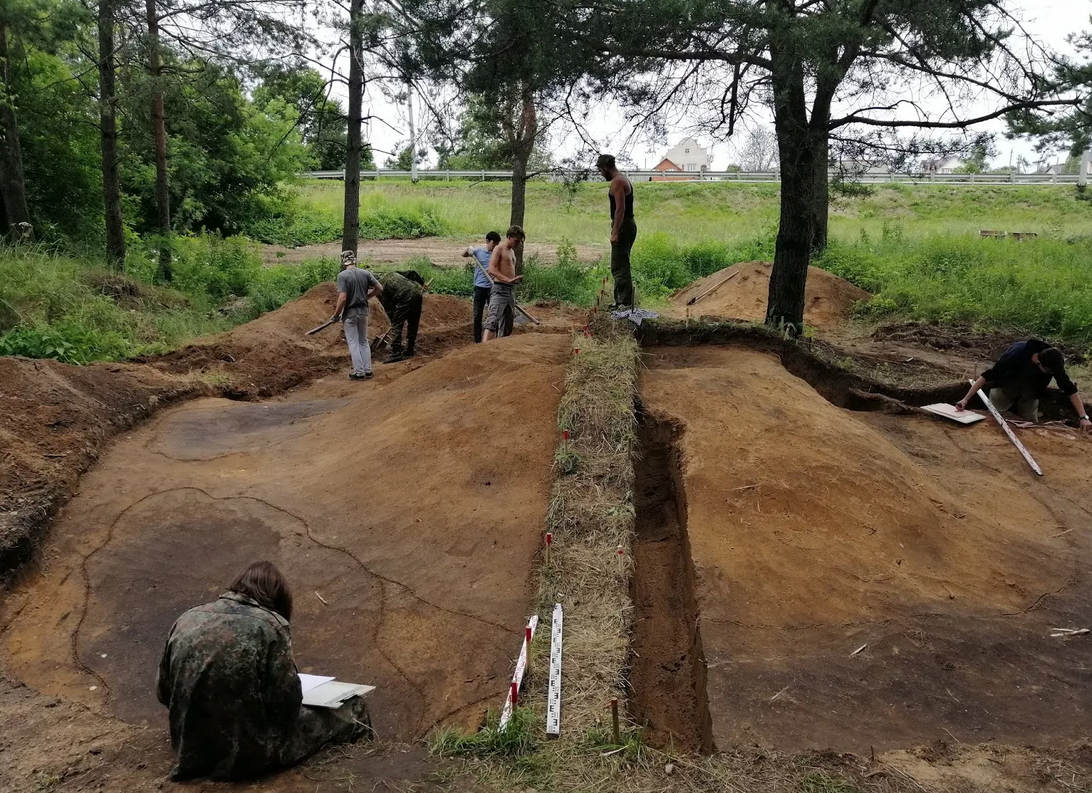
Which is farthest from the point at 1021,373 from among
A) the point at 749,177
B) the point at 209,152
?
the point at 749,177

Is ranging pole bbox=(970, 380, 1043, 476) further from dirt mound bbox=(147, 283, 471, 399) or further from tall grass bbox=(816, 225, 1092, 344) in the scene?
dirt mound bbox=(147, 283, 471, 399)

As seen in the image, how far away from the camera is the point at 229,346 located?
11031mm

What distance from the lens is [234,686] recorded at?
10.9 feet

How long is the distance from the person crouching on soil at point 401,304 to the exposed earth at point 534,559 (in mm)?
3081

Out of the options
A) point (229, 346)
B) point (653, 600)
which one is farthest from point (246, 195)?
point (653, 600)

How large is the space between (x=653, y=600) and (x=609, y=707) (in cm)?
134

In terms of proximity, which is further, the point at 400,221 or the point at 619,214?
the point at 400,221

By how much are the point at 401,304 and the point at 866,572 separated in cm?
790

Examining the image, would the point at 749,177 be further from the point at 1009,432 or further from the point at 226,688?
the point at 226,688

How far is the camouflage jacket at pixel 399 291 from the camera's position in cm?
1115

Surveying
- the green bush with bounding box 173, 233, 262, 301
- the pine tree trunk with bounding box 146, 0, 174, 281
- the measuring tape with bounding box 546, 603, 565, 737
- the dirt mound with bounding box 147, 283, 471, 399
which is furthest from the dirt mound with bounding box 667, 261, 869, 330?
the measuring tape with bounding box 546, 603, 565, 737

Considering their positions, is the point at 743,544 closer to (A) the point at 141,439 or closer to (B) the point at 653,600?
(B) the point at 653,600

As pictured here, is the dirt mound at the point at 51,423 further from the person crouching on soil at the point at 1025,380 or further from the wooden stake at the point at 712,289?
the wooden stake at the point at 712,289

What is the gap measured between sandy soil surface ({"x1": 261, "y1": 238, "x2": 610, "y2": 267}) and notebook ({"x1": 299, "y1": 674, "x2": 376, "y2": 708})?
15.7 meters
